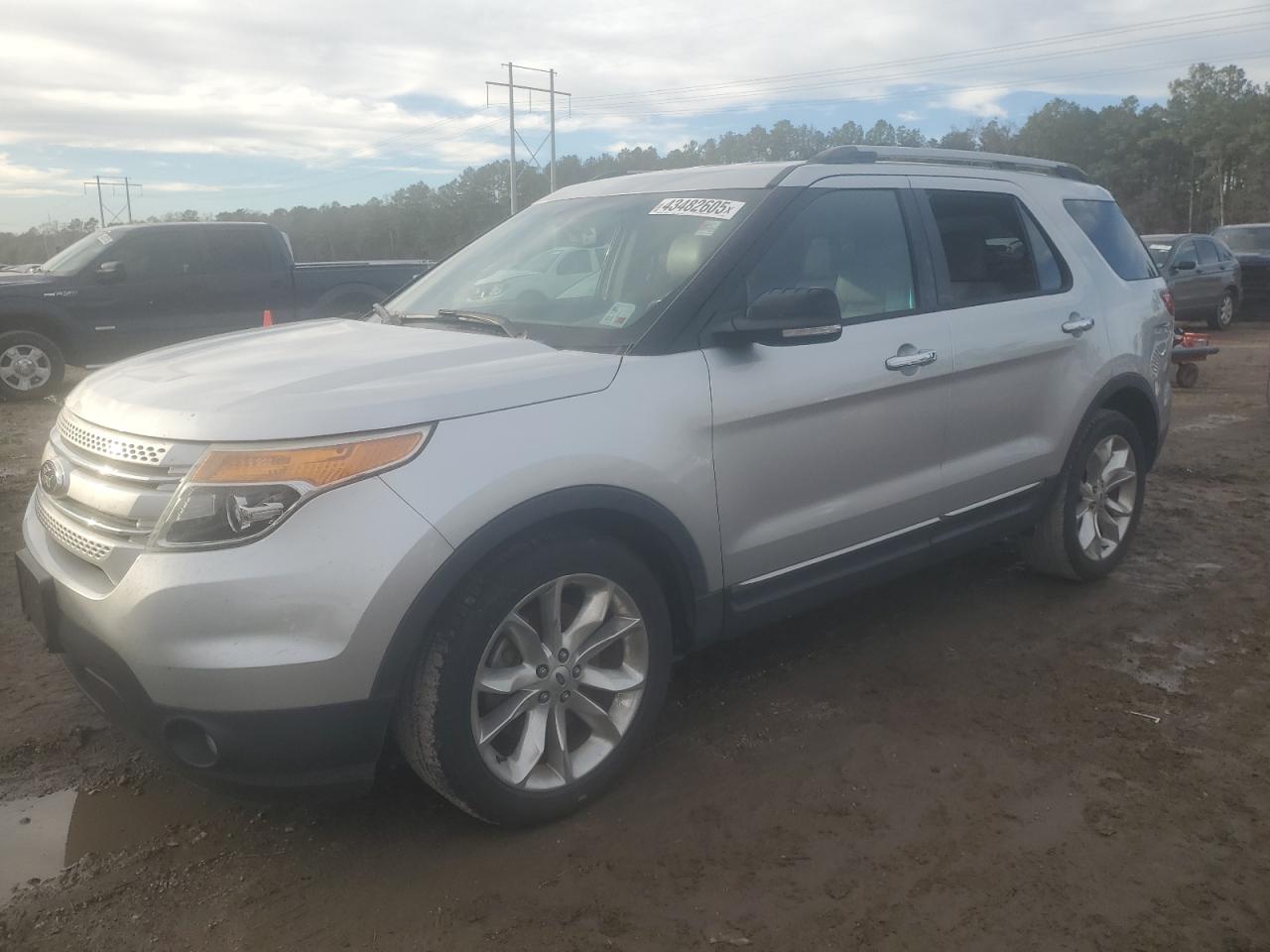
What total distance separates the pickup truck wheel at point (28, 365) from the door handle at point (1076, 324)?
11030mm

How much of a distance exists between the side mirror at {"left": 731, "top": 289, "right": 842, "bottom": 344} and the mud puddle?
2.11 meters

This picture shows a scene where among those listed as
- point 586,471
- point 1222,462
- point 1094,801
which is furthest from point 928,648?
point 1222,462

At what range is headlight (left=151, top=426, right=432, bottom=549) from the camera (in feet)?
8.15

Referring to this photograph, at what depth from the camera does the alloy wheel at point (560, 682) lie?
2812 millimetres

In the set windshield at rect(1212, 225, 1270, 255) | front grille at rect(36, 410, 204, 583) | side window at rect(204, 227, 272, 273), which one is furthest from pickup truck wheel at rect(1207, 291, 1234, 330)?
front grille at rect(36, 410, 204, 583)

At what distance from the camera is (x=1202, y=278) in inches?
696

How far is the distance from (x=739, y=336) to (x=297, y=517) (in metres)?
1.44

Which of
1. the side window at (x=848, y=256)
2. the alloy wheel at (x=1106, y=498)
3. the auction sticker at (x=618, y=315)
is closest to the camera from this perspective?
the auction sticker at (x=618, y=315)

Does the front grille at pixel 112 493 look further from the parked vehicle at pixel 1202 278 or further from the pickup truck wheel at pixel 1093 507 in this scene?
the parked vehicle at pixel 1202 278

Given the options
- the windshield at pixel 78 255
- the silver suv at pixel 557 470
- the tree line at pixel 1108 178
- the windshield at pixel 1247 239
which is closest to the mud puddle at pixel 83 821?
the silver suv at pixel 557 470

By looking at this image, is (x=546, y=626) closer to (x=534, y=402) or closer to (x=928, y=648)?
(x=534, y=402)

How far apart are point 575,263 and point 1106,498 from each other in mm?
2859

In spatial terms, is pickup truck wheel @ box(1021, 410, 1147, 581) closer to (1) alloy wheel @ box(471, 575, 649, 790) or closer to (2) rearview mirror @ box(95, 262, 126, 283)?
(1) alloy wheel @ box(471, 575, 649, 790)

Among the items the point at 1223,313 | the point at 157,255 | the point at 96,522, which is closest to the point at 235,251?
the point at 157,255
